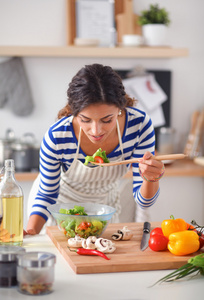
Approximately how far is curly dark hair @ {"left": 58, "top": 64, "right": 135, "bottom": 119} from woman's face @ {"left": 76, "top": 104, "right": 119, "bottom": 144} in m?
0.02

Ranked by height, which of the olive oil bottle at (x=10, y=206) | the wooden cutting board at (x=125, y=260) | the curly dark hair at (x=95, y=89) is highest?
the curly dark hair at (x=95, y=89)

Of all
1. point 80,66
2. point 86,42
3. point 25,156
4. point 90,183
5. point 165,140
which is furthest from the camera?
point 165,140

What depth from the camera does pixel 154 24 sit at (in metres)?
3.71

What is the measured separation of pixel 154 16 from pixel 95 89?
213 centimetres

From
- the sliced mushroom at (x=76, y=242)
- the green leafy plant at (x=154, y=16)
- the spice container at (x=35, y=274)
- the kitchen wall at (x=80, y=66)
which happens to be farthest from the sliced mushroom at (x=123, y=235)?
the green leafy plant at (x=154, y=16)

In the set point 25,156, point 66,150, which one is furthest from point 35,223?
point 25,156

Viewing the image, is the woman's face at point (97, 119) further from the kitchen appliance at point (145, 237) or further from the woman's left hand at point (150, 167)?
the kitchen appliance at point (145, 237)

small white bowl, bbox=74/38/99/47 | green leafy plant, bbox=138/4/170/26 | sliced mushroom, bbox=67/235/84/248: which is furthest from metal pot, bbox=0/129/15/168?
sliced mushroom, bbox=67/235/84/248

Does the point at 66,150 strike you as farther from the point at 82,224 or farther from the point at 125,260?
the point at 125,260

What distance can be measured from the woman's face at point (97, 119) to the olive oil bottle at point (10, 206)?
362mm

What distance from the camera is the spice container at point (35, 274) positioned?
1188mm

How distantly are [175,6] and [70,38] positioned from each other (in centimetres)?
90

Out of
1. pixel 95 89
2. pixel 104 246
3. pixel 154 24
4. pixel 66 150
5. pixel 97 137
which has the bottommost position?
pixel 104 246

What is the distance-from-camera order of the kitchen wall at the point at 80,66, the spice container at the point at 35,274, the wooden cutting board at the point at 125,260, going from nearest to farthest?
the spice container at the point at 35,274
the wooden cutting board at the point at 125,260
the kitchen wall at the point at 80,66
